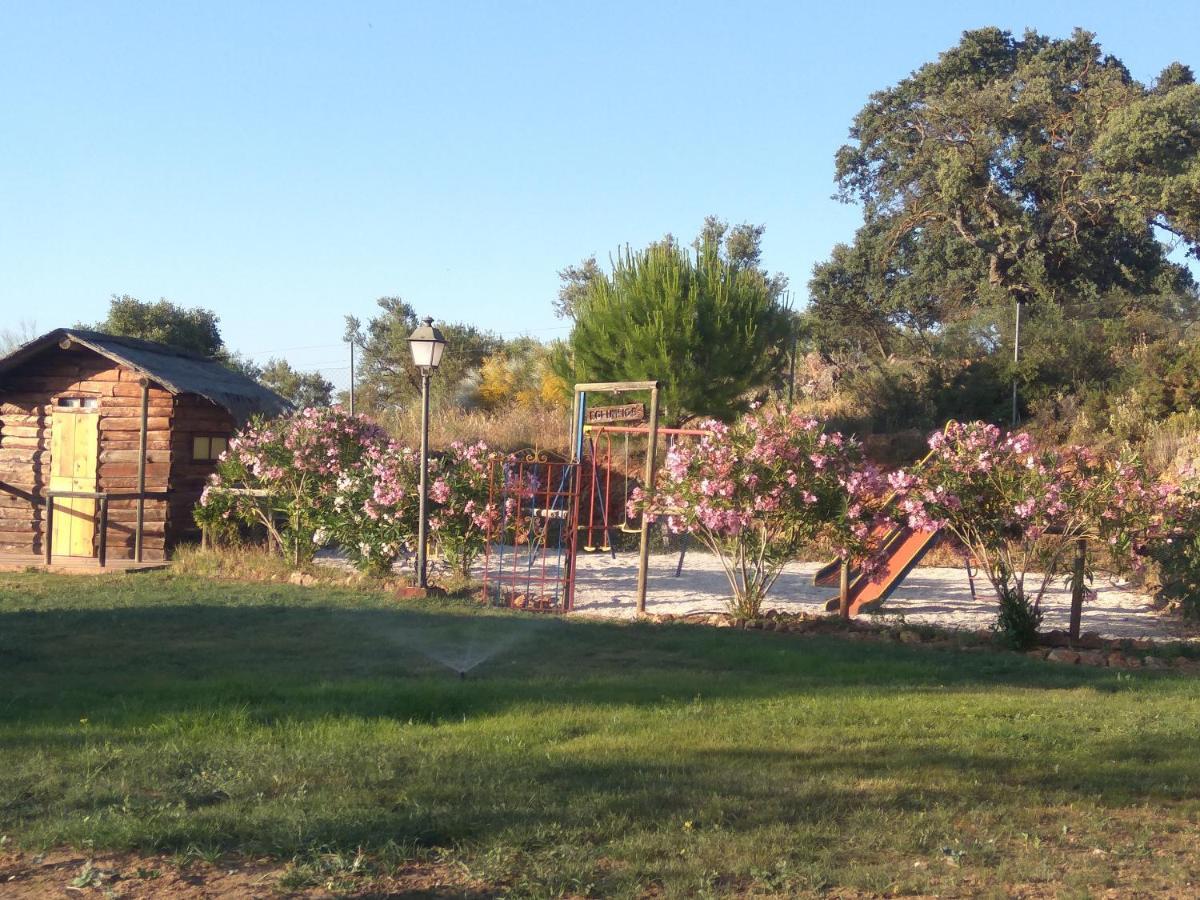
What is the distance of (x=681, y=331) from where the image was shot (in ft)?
82.1

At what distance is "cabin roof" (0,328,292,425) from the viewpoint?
1697cm

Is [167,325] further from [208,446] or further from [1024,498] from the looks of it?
[1024,498]

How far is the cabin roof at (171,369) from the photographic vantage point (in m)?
17.0

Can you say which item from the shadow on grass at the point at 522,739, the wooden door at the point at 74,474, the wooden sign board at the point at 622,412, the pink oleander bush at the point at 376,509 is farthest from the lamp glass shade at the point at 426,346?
the wooden door at the point at 74,474

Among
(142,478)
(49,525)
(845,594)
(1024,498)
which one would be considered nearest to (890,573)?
(845,594)

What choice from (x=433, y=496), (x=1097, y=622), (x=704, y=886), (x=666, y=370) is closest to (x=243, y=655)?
(x=433, y=496)

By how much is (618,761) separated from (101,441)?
45.0 ft

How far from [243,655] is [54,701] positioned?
199 cm

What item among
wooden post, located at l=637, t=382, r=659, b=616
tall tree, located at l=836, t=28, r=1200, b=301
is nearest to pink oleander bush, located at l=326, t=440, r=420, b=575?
wooden post, located at l=637, t=382, r=659, b=616

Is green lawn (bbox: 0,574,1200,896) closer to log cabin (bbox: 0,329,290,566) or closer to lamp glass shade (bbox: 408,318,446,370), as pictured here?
lamp glass shade (bbox: 408,318,446,370)

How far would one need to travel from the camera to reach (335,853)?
469 cm

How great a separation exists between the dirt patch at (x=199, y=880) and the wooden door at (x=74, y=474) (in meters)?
13.8

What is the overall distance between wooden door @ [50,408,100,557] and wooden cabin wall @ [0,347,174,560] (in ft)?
0.45

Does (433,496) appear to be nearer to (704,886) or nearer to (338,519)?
(338,519)
